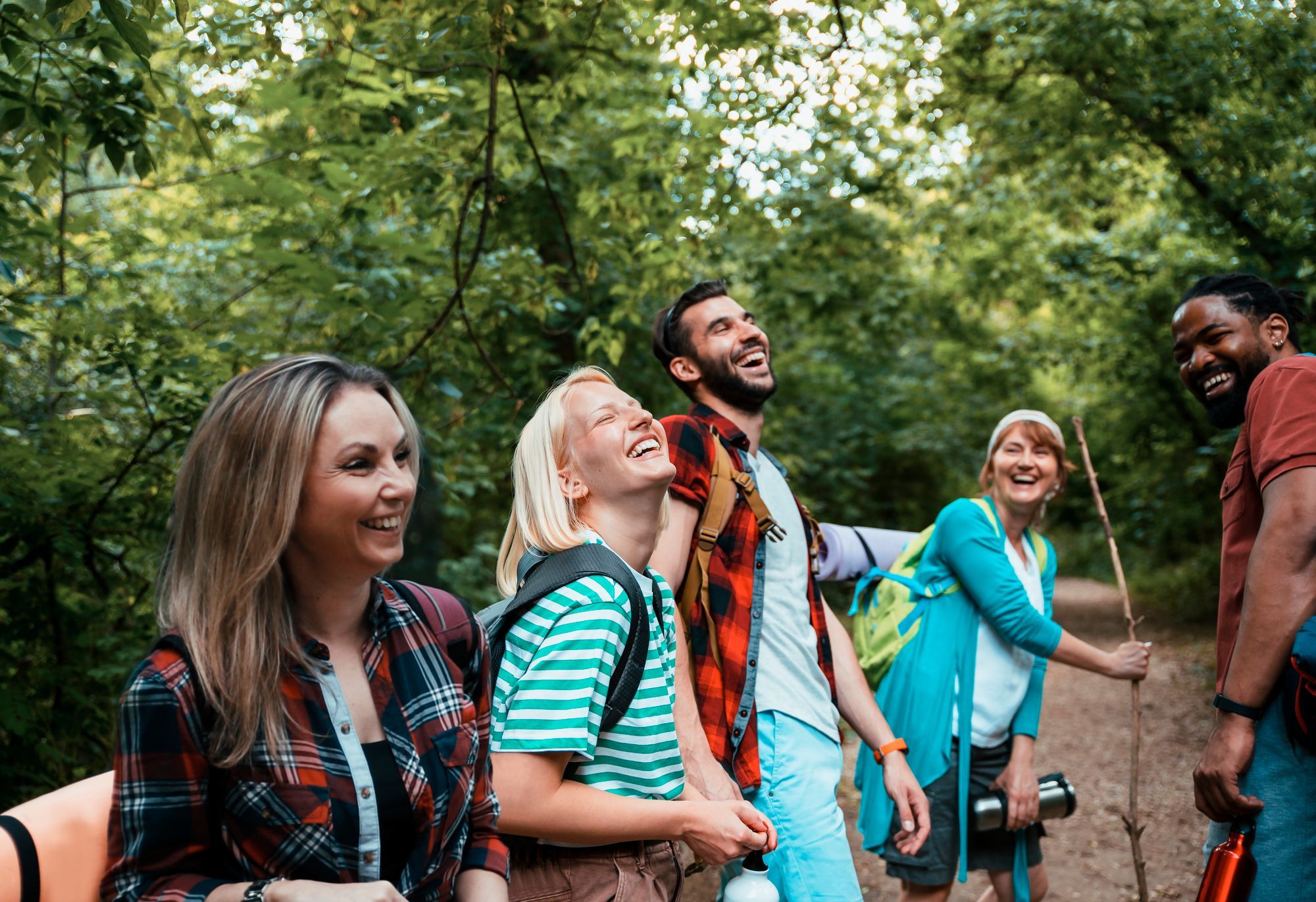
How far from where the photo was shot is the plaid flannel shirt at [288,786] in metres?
1.26

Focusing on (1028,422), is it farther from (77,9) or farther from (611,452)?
(77,9)

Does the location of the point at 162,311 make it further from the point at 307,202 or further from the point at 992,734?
the point at 992,734

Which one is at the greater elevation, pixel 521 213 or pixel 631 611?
pixel 521 213

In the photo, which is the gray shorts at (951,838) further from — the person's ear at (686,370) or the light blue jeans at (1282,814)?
the person's ear at (686,370)

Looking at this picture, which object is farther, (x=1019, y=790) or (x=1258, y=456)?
(x=1019, y=790)

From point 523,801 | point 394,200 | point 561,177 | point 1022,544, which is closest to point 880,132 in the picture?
point 561,177

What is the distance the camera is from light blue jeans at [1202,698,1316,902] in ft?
7.28

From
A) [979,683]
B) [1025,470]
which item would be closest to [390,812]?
[979,683]

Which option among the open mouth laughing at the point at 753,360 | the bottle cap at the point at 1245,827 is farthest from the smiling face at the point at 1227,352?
the open mouth laughing at the point at 753,360

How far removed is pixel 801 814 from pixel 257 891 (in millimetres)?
1588

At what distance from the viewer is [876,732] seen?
287 centimetres

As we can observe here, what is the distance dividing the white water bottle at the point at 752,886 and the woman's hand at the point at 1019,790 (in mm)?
1629

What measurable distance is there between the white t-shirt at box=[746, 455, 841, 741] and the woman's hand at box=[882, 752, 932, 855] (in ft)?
0.62

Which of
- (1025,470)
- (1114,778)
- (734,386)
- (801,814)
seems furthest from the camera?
(1114,778)
